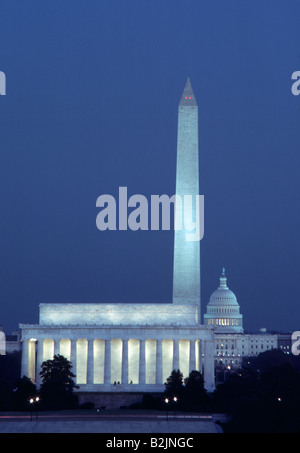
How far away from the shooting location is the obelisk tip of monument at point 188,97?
19475cm

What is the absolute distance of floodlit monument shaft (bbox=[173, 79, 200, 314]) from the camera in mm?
191875

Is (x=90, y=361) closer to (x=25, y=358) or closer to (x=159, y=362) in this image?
(x=25, y=358)

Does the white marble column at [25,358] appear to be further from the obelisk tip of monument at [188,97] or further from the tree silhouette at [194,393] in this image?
the obelisk tip of monument at [188,97]

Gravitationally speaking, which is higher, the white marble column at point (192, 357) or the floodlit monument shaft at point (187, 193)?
the floodlit monument shaft at point (187, 193)

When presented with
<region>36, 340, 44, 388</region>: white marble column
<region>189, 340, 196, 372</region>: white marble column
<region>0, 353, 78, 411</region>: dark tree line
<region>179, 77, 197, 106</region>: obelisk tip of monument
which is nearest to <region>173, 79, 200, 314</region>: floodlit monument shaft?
<region>179, 77, 197, 106</region>: obelisk tip of monument

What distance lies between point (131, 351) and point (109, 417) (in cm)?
4038

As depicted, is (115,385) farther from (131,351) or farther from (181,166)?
(181,166)

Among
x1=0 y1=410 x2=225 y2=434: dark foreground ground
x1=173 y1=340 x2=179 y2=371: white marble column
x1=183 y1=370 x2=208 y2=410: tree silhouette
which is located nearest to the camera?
x1=0 y1=410 x2=225 y2=434: dark foreground ground

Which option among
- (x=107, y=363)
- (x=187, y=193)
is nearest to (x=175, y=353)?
(x=107, y=363)

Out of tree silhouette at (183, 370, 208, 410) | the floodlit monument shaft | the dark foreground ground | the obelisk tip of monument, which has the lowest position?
the dark foreground ground

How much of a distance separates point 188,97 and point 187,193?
12.6m

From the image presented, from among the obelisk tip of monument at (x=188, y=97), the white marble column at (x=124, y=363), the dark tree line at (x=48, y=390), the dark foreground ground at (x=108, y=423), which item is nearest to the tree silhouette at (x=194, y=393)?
the dark foreground ground at (x=108, y=423)

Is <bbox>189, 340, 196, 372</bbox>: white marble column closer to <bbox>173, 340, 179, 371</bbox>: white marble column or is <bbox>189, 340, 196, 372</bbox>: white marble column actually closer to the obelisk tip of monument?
<bbox>173, 340, 179, 371</bbox>: white marble column
